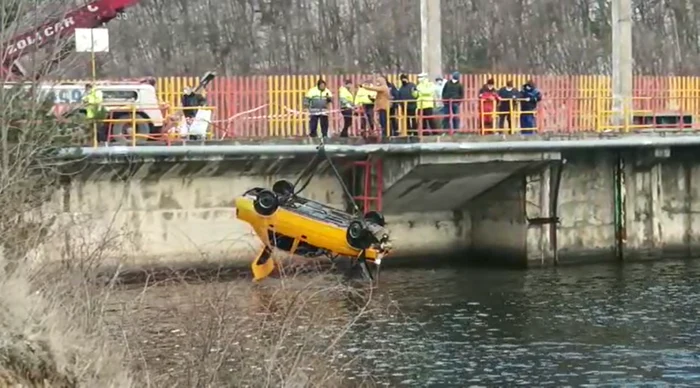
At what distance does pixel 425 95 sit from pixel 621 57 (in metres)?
6.59

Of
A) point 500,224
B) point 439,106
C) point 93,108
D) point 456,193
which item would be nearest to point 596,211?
point 500,224

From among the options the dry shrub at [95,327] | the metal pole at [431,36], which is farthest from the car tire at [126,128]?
the dry shrub at [95,327]

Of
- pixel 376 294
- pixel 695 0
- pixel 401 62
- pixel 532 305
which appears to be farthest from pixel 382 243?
pixel 695 0

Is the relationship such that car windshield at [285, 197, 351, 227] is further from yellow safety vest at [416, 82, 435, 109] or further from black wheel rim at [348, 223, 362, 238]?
yellow safety vest at [416, 82, 435, 109]

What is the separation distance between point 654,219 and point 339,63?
24.9 metres

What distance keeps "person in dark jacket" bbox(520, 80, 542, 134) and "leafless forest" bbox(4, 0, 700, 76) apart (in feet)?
76.9

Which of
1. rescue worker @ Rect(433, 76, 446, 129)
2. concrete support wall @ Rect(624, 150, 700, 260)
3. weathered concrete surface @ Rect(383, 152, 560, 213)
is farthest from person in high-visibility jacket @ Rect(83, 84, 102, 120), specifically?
concrete support wall @ Rect(624, 150, 700, 260)

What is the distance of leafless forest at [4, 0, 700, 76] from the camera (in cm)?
5044

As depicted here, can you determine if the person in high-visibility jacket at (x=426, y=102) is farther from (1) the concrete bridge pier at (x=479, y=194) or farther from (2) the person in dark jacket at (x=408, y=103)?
(1) the concrete bridge pier at (x=479, y=194)

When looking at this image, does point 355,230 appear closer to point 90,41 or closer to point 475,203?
point 90,41

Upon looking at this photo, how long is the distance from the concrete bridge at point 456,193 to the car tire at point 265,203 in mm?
640

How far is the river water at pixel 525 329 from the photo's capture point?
599 inches

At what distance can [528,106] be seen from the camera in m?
26.2

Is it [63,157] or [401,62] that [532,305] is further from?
[401,62]
